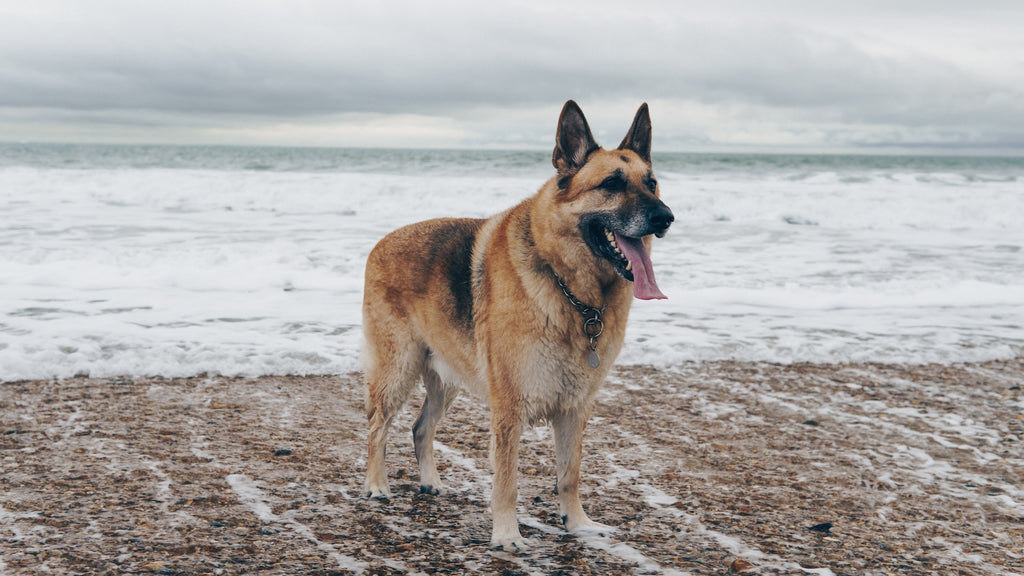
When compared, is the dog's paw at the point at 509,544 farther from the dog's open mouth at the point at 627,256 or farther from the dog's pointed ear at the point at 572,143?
the dog's pointed ear at the point at 572,143

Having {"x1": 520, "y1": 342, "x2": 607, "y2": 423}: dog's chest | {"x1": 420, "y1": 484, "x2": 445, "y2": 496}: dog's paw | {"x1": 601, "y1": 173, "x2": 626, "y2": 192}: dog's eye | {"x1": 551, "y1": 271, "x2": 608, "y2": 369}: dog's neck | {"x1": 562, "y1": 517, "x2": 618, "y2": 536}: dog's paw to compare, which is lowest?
{"x1": 420, "y1": 484, "x2": 445, "y2": 496}: dog's paw

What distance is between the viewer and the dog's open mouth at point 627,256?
3463mm

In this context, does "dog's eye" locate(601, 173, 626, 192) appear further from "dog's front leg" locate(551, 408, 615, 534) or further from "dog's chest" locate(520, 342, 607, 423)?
"dog's front leg" locate(551, 408, 615, 534)

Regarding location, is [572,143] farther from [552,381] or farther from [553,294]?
[552,381]

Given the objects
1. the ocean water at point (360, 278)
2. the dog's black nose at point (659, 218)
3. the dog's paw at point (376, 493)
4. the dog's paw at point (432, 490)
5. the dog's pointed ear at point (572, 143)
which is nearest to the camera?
the dog's black nose at point (659, 218)

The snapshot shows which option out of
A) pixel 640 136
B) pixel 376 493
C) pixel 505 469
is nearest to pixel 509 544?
pixel 505 469

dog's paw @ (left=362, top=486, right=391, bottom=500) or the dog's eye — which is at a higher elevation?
the dog's eye

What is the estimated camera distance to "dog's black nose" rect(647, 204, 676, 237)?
336 cm

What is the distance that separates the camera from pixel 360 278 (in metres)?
11.6

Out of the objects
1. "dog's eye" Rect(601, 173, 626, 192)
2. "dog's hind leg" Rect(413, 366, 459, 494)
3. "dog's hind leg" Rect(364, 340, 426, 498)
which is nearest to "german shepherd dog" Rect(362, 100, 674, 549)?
"dog's eye" Rect(601, 173, 626, 192)

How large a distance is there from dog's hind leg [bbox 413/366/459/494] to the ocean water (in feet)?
8.53

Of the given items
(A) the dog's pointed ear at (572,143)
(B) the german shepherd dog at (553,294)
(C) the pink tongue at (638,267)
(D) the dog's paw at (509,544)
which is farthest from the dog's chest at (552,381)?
(A) the dog's pointed ear at (572,143)

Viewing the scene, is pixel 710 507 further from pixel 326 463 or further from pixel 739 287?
pixel 739 287

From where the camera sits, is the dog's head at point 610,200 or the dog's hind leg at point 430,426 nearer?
the dog's head at point 610,200
